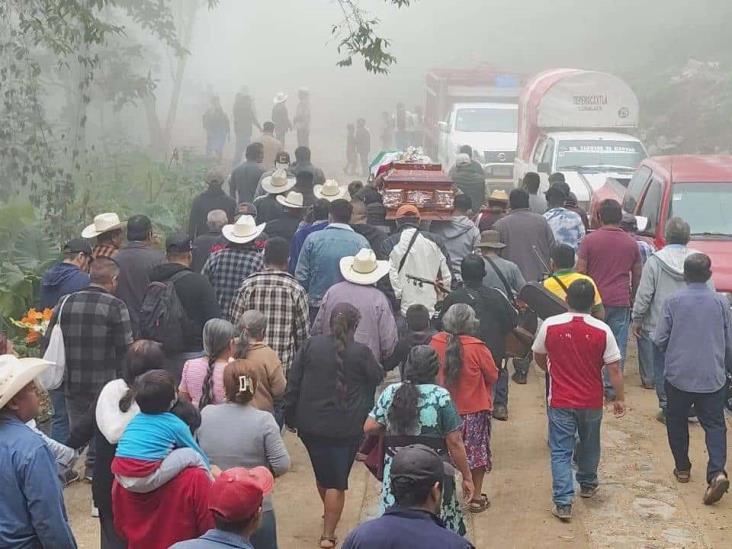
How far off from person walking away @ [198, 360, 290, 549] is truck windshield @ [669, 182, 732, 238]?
7.25 metres

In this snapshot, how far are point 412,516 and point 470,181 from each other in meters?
10.7

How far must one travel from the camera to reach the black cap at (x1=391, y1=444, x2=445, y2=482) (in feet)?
13.5

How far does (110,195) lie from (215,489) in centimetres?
1570

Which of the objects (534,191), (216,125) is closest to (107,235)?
(534,191)

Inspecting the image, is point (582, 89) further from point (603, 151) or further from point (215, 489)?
point (215, 489)

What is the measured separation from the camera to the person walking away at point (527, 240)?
10.8 meters

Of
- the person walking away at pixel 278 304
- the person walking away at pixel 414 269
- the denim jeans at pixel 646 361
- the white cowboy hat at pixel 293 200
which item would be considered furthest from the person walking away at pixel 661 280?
the white cowboy hat at pixel 293 200

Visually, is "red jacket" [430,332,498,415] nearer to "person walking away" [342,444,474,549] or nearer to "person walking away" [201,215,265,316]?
"person walking away" [201,215,265,316]

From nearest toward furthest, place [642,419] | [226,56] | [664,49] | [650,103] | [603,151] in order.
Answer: [642,419] → [603,151] → [650,103] → [664,49] → [226,56]

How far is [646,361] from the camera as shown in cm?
1088

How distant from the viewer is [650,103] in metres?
32.8

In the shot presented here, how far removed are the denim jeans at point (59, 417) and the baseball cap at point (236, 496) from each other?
426cm

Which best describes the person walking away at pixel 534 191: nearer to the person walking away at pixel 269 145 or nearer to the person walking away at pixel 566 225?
the person walking away at pixel 566 225

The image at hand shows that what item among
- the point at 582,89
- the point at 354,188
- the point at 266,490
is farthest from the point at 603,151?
the point at 266,490
